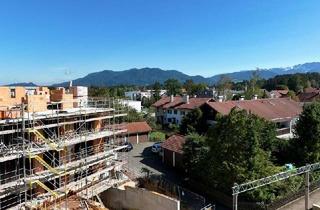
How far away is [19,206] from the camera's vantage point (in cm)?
2306

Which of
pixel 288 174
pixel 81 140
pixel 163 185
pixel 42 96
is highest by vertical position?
pixel 42 96

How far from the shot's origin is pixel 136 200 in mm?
28594

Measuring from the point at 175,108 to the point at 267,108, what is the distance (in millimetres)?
16770

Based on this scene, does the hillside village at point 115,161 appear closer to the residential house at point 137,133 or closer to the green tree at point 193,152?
the green tree at point 193,152

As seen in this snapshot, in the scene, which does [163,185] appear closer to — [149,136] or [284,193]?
[284,193]

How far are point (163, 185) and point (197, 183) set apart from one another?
287cm

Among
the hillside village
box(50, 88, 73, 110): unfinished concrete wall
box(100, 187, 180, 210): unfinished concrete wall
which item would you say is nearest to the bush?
the hillside village

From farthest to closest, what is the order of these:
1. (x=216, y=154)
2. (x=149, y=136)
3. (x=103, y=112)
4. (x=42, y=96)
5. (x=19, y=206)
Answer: (x=149, y=136) < (x=103, y=112) < (x=216, y=154) < (x=42, y=96) < (x=19, y=206)

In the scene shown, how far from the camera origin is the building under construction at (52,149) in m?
23.3

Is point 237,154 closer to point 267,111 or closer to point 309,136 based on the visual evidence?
point 309,136

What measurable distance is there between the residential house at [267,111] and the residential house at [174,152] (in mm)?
9919

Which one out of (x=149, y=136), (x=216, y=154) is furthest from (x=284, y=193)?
(x=149, y=136)

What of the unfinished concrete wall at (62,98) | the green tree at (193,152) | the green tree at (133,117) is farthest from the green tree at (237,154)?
the green tree at (133,117)

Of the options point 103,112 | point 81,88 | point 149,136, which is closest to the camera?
point 103,112
